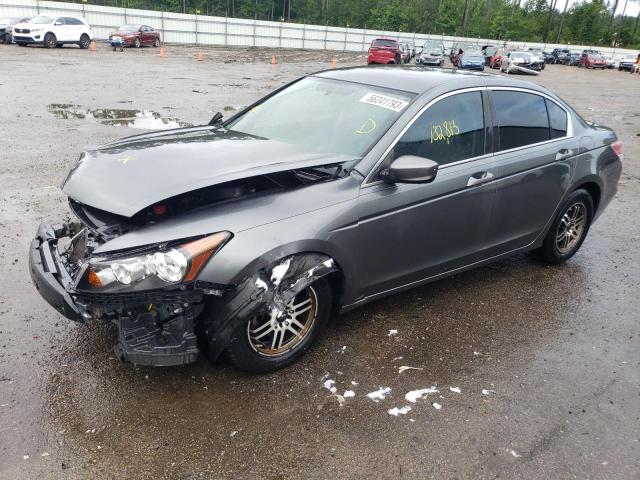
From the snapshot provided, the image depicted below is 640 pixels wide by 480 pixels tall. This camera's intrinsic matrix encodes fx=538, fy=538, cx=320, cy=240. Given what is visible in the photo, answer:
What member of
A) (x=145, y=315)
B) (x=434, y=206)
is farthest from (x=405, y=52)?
(x=145, y=315)

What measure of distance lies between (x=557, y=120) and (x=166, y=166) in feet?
11.2

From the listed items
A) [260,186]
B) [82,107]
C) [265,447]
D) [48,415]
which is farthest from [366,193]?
[82,107]

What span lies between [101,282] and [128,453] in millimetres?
840

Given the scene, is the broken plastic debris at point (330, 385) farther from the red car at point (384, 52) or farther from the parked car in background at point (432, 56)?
the parked car in background at point (432, 56)

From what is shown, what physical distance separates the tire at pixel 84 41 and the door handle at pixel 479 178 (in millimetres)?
30792

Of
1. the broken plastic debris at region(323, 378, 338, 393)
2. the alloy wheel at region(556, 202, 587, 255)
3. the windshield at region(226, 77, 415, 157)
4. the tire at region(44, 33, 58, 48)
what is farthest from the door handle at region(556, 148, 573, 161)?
the tire at region(44, 33, 58, 48)

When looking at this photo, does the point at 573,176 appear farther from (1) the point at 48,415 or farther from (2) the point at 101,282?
(1) the point at 48,415

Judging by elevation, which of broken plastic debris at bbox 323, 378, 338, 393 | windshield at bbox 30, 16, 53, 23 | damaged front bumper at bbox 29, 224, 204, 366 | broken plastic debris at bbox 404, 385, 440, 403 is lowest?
broken plastic debris at bbox 323, 378, 338, 393

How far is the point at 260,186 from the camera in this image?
10.4 ft

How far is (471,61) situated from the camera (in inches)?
1298

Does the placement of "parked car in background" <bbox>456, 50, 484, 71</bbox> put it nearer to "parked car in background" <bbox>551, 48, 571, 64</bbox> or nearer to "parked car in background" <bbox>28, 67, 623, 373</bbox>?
"parked car in background" <bbox>551, 48, 571, 64</bbox>

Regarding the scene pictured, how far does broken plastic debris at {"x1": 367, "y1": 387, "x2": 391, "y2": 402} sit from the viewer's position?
3100 mm

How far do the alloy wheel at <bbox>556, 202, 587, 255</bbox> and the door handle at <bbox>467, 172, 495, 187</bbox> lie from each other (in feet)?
4.30

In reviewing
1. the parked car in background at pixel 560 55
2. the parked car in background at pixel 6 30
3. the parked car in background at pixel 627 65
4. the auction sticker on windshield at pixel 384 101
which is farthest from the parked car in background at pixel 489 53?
the auction sticker on windshield at pixel 384 101
